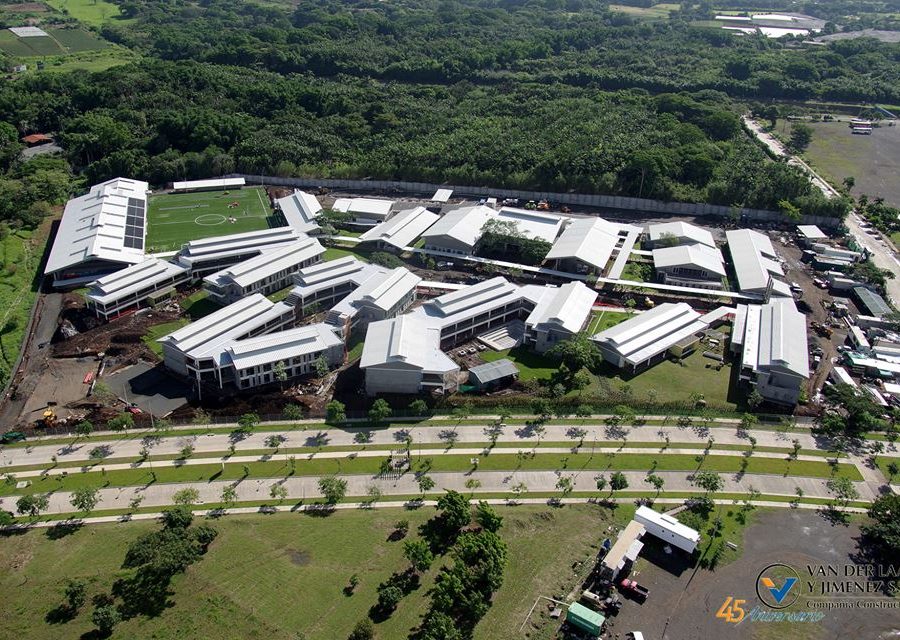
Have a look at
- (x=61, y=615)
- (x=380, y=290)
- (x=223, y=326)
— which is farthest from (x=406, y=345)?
(x=61, y=615)

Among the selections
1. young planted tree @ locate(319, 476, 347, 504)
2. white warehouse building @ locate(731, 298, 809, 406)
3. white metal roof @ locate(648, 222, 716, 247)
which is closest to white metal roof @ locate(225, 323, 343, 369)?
young planted tree @ locate(319, 476, 347, 504)

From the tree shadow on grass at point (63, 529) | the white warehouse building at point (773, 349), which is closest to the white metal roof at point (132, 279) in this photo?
the tree shadow on grass at point (63, 529)

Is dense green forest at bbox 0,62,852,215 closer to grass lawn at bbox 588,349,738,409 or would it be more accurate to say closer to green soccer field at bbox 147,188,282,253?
green soccer field at bbox 147,188,282,253

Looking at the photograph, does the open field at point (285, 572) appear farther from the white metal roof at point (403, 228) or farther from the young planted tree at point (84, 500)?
the white metal roof at point (403, 228)

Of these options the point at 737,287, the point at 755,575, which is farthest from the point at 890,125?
the point at 755,575

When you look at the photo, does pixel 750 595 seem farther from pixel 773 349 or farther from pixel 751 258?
pixel 751 258

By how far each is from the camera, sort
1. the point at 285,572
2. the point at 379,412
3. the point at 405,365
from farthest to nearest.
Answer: the point at 405,365 → the point at 379,412 → the point at 285,572
